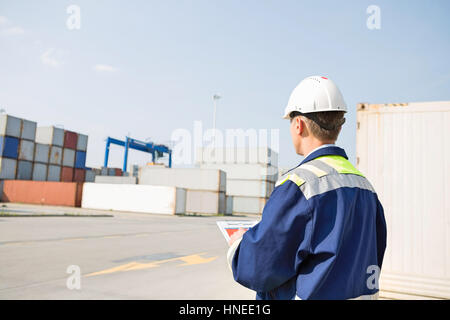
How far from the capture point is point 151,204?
Result: 114 feet

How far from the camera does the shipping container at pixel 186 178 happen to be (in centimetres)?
4153

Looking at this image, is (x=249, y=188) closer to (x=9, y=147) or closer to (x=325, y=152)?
(x=9, y=147)

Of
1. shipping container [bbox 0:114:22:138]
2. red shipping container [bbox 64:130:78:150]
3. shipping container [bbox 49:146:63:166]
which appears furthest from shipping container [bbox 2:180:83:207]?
red shipping container [bbox 64:130:78:150]

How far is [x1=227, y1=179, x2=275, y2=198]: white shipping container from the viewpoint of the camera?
5294 cm

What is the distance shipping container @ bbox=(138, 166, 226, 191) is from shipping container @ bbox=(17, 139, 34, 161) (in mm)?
13227

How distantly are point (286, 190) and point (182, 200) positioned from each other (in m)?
35.0

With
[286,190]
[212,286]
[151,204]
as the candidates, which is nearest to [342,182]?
[286,190]

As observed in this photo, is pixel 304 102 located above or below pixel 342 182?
above

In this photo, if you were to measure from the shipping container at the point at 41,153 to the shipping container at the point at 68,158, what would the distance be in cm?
227

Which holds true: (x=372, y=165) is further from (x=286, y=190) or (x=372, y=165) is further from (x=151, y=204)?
(x=151, y=204)

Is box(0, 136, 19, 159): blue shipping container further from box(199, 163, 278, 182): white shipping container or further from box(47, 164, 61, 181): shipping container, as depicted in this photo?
box(199, 163, 278, 182): white shipping container

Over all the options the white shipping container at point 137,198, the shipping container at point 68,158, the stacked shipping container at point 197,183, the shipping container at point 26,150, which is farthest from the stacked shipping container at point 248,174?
the shipping container at point 26,150

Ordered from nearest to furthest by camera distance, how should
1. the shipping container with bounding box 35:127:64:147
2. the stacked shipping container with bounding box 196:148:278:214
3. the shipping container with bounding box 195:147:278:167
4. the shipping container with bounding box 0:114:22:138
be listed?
1. the shipping container with bounding box 0:114:22:138
2. the shipping container with bounding box 35:127:64:147
3. the stacked shipping container with bounding box 196:148:278:214
4. the shipping container with bounding box 195:147:278:167
